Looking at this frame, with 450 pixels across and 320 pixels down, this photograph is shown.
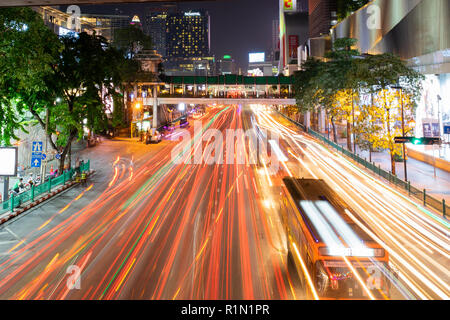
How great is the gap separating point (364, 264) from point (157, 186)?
53.8 ft

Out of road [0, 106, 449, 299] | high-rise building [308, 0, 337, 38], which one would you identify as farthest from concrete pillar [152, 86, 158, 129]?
high-rise building [308, 0, 337, 38]

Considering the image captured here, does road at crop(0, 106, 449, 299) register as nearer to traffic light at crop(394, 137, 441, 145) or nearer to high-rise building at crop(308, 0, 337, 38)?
traffic light at crop(394, 137, 441, 145)

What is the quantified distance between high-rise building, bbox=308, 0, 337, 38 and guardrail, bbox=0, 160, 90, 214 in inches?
5774

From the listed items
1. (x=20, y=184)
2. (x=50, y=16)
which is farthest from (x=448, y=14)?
(x=50, y=16)

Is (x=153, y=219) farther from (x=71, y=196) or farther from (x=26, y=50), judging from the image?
(x=26, y=50)

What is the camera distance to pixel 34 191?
18438mm

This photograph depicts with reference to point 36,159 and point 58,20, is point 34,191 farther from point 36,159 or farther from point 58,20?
point 58,20

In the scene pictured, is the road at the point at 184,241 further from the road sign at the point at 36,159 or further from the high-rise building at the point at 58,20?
the high-rise building at the point at 58,20

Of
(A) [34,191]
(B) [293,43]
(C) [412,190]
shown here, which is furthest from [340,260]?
(B) [293,43]

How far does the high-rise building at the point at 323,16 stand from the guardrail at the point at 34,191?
14665 centimetres

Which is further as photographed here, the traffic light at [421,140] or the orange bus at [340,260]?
the traffic light at [421,140]

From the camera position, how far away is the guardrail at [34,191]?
1617cm

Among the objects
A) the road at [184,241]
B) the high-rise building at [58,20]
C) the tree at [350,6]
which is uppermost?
the tree at [350,6]

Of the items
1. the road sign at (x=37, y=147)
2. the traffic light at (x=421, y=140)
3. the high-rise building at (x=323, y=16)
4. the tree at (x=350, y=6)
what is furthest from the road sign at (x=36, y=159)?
the high-rise building at (x=323, y=16)
